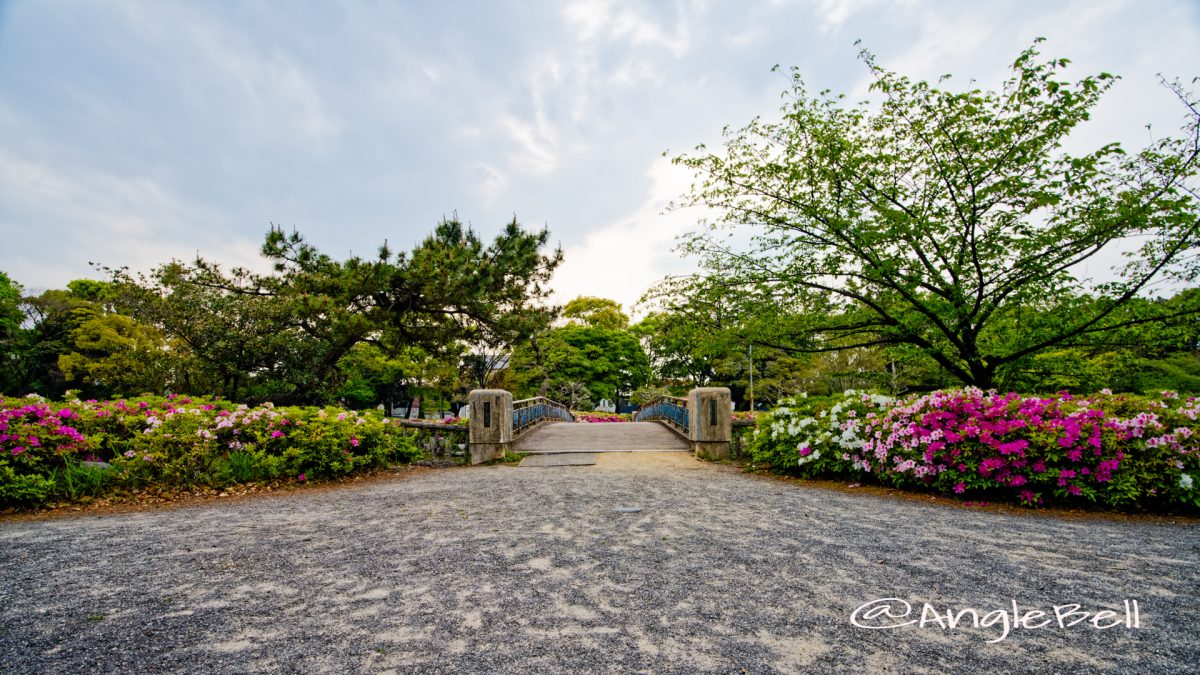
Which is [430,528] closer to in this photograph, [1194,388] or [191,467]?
[191,467]

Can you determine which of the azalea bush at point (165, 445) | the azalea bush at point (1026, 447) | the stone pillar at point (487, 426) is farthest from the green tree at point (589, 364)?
→ the azalea bush at point (1026, 447)

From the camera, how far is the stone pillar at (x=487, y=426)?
1016 cm

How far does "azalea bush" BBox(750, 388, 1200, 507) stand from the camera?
562 cm

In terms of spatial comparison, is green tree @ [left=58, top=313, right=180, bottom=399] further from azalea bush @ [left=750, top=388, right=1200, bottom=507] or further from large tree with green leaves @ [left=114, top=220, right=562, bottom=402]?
azalea bush @ [left=750, top=388, right=1200, bottom=507]

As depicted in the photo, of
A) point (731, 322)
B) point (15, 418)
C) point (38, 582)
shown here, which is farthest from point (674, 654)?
point (15, 418)

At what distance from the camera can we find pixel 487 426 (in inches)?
404

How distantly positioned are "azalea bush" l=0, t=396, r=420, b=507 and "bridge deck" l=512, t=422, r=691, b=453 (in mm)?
3930

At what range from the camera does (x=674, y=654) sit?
2.52 m

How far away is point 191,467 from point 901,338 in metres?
10.6

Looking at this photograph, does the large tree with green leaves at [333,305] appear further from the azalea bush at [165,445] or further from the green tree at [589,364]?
the green tree at [589,364]

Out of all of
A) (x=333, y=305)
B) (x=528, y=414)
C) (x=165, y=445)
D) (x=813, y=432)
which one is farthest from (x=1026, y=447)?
(x=333, y=305)

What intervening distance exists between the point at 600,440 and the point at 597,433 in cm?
142

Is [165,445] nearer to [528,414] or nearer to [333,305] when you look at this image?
[333,305]

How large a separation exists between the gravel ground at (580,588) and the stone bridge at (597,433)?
14.6 feet
